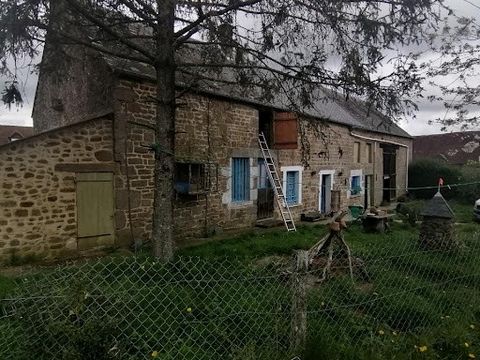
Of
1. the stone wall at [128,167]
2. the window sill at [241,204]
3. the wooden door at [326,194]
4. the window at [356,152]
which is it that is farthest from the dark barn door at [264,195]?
the window at [356,152]

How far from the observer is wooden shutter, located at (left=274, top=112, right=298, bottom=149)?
13156 mm

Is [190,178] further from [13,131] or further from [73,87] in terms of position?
[13,131]

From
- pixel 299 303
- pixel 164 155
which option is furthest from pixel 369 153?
pixel 299 303

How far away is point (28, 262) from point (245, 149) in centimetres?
721

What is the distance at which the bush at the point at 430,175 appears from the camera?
85.9 ft

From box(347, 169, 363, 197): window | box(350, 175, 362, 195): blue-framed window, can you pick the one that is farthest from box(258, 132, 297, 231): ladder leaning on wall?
box(350, 175, 362, 195): blue-framed window

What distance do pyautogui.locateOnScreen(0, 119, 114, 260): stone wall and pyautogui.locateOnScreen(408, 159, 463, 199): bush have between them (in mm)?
23671

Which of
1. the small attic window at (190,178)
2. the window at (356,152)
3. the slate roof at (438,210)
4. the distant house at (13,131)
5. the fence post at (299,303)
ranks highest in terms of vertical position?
the distant house at (13,131)

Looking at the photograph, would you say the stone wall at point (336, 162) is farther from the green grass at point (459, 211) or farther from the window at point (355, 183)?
the green grass at point (459, 211)

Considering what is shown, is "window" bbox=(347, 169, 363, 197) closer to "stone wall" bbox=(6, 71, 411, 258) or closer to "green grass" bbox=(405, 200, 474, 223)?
"green grass" bbox=(405, 200, 474, 223)

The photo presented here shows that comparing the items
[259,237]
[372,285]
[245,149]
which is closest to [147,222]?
[259,237]

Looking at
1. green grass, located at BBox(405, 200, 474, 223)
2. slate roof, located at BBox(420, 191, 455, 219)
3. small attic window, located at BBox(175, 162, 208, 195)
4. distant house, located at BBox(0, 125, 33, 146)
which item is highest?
distant house, located at BBox(0, 125, 33, 146)

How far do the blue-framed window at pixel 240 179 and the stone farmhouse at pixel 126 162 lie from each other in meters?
Result: 0.03

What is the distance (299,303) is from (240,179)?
9550mm
